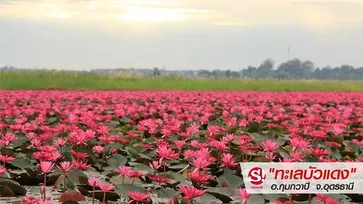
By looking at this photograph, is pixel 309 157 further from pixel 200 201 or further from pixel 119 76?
pixel 119 76

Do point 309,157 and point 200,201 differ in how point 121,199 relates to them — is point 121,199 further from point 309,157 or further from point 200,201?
point 309,157

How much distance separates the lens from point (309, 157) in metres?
2.70

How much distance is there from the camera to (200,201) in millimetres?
2088

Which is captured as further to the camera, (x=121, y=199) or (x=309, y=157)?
(x=309, y=157)

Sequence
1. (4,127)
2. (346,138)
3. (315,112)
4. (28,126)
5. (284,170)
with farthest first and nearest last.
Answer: (315,112), (346,138), (4,127), (28,126), (284,170)

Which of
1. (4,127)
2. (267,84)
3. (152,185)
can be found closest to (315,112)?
(4,127)

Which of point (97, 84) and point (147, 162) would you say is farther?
point (97, 84)

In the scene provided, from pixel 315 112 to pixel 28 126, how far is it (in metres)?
4.02

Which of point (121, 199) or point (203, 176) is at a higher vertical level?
point (203, 176)

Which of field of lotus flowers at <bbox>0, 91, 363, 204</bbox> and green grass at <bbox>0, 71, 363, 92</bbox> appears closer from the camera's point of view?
field of lotus flowers at <bbox>0, 91, 363, 204</bbox>

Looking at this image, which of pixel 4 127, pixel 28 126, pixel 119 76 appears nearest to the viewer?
pixel 28 126

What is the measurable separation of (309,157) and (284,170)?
31cm

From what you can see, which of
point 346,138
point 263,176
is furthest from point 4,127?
point 346,138

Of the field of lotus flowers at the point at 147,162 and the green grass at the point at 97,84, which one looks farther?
the green grass at the point at 97,84
